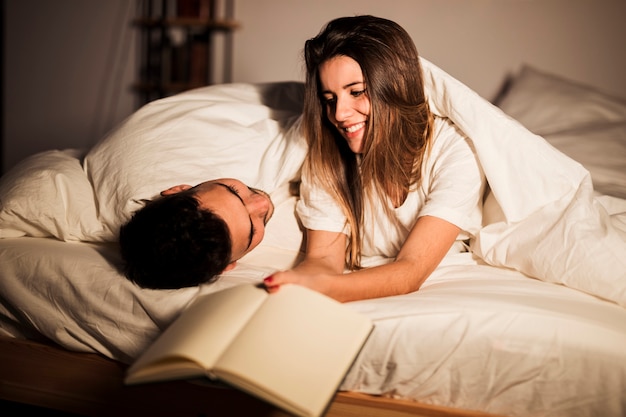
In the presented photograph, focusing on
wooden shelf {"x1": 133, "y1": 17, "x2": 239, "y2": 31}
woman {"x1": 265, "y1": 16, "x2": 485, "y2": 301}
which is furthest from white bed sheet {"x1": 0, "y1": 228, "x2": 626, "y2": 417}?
wooden shelf {"x1": 133, "y1": 17, "x2": 239, "y2": 31}

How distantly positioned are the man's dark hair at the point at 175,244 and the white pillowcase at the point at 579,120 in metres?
1.05

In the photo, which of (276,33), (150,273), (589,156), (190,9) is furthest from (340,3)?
(150,273)

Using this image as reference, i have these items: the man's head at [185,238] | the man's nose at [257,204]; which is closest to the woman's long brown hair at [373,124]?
the man's nose at [257,204]

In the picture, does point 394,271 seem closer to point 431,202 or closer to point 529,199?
point 431,202

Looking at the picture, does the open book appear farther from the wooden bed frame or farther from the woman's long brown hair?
the woman's long brown hair

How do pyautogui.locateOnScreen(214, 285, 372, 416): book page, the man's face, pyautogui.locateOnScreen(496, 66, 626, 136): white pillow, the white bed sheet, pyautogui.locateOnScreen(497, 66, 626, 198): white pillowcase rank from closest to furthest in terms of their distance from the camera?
pyautogui.locateOnScreen(214, 285, 372, 416): book page → the white bed sheet → the man's face → pyautogui.locateOnScreen(497, 66, 626, 198): white pillowcase → pyautogui.locateOnScreen(496, 66, 626, 136): white pillow

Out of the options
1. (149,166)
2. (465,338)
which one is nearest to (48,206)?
(149,166)

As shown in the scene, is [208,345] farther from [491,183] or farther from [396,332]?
[491,183]

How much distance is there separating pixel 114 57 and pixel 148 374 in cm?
277

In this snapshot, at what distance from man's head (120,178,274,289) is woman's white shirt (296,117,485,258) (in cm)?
24

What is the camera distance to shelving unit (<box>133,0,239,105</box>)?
9.34ft

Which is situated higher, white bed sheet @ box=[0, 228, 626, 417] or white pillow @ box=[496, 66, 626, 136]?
white pillow @ box=[496, 66, 626, 136]

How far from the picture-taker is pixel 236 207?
1186 mm

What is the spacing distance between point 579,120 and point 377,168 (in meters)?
0.90
